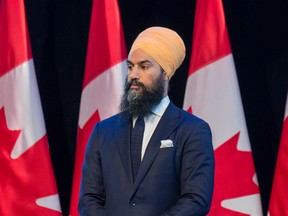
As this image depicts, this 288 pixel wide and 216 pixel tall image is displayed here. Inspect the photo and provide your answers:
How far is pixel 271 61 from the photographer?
3885 millimetres

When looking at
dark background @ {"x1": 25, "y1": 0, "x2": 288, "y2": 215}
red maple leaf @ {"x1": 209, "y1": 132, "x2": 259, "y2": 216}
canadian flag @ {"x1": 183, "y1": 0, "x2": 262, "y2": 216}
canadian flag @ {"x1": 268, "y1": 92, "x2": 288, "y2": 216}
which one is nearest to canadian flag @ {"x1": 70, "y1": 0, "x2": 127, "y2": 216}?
dark background @ {"x1": 25, "y1": 0, "x2": 288, "y2": 215}

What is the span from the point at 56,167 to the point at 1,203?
505mm

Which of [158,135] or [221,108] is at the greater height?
[158,135]

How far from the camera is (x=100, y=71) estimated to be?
3.79 meters

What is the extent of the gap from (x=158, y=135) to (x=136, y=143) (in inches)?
3.0

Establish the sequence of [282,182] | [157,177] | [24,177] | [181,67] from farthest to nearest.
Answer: [181,67] → [24,177] → [282,182] → [157,177]

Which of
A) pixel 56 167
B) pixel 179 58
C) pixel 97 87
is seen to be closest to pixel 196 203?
pixel 179 58

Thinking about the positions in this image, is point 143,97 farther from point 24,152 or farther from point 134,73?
point 24,152

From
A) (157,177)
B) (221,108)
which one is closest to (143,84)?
(157,177)

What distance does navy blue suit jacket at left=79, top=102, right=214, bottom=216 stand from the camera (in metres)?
1.99

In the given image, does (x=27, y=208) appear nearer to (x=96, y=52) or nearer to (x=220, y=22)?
(x=96, y=52)

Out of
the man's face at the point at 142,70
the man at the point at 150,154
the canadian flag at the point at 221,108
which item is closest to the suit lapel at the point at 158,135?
the man at the point at 150,154

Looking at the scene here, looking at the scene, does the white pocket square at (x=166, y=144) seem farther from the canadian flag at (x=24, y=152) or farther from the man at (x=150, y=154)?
the canadian flag at (x=24, y=152)


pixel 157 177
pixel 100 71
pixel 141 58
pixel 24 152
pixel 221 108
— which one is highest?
pixel 141 58
